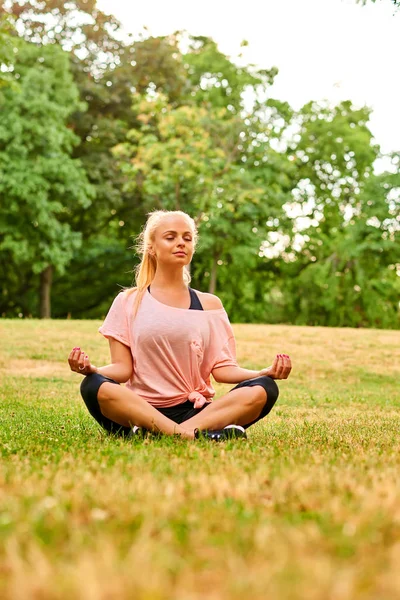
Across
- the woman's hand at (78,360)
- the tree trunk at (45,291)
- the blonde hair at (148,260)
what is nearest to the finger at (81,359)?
the woman's hand at (78,360)

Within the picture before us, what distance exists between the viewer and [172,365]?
21.7ft

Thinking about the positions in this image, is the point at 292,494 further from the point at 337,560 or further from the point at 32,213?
the point at 32,213

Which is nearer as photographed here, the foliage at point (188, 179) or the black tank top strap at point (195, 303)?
the black tank top strap at point (195, 303)

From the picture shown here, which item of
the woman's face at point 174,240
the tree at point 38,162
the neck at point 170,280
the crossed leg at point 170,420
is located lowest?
the crossed leg at point 170,420

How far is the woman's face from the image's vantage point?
6.71 m

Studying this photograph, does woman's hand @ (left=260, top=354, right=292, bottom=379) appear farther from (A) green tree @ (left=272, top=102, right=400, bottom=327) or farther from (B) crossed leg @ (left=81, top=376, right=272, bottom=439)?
(A) green tree @ (left=272, top=102, right=400, bottom=327)

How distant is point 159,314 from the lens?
667cm

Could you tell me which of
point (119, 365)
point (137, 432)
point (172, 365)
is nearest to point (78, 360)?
point (119, 365)

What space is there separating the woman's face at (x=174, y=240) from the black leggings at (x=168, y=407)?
115 cm

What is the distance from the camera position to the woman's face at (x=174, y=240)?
6.71 metres

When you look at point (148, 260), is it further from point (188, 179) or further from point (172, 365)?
point (188, 179)

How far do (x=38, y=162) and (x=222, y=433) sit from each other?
28.3 m

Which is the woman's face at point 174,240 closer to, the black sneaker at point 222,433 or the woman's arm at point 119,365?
the woman's arm at point 119,365

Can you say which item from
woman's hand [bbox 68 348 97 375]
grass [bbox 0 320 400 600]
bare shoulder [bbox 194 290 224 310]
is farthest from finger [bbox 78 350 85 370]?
bare shoulder [bbox 194 290 224 310]
